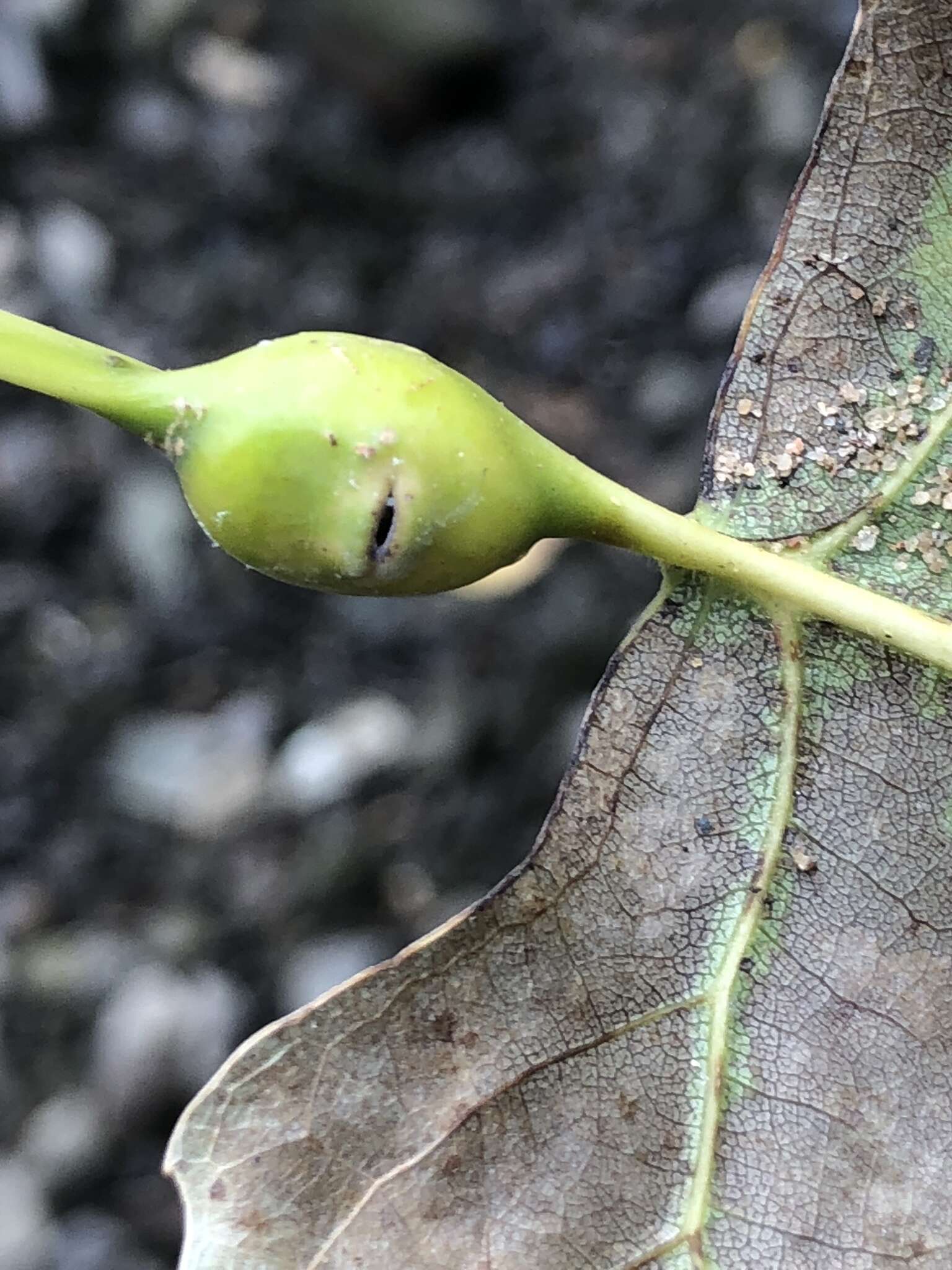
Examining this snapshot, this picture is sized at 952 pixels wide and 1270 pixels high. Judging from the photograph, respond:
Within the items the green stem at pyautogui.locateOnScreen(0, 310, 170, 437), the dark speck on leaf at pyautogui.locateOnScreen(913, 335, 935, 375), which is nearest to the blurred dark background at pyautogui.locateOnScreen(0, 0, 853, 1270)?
the dark speck on leaf at pyautogui.locateOnScreen(913, 335, 935, 375)

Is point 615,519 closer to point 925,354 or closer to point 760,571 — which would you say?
point 760,571

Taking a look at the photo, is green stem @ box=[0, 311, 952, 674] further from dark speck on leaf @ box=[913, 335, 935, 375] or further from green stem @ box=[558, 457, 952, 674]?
dark speck on leaf @ box=[913, 335, 935, 375]

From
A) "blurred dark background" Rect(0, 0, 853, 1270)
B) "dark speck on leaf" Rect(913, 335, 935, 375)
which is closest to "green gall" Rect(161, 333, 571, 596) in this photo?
"dark speck on leaf" Rect(913, 335, 935, 375)

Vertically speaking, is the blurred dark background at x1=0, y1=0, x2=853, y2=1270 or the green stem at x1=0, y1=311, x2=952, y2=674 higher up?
the green stem at x1=0, y1=311, x2=952, y2=674

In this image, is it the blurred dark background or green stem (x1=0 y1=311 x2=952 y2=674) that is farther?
Result: the blurred dark background

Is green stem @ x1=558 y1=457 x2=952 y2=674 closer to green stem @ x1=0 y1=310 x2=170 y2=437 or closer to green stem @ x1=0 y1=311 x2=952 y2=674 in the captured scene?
green stem @ x1=0 y1=311 x2=952 y2=674

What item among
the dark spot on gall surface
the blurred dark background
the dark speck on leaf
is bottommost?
the blurred dark background

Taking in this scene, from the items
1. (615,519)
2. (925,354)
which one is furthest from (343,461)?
(925,354)

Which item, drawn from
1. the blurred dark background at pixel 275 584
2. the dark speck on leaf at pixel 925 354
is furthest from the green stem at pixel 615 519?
the blurred dark background at pixel 275 584

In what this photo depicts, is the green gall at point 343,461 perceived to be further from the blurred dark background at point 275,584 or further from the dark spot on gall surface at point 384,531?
the blurred dark background at point 275,584
